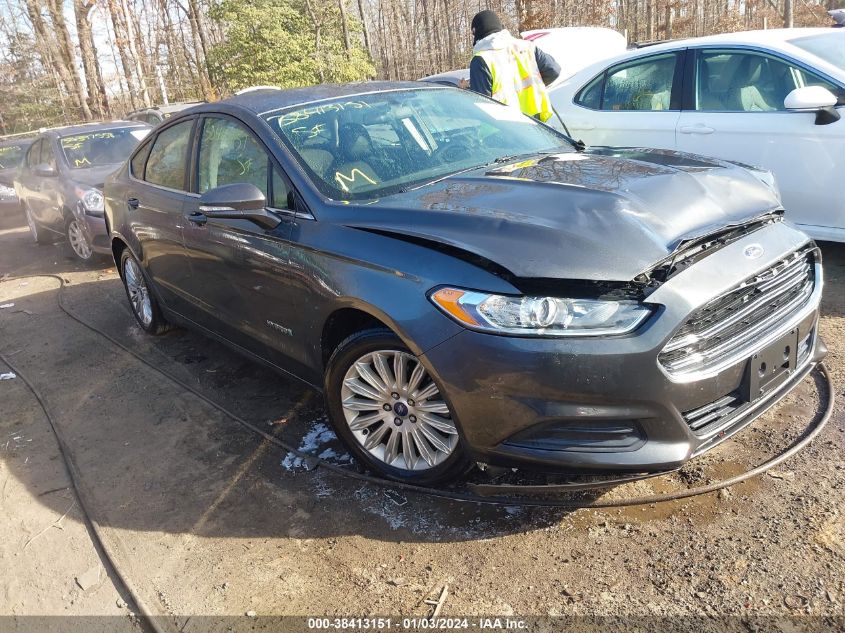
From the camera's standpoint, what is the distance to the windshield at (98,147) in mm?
8406

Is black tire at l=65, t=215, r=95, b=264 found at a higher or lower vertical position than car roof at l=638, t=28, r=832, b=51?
lower

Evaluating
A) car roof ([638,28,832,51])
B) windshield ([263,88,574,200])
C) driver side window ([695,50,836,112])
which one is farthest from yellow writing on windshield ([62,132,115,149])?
driver side window ([695,50,836,112])

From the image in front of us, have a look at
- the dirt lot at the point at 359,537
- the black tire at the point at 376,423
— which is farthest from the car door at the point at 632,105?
the black tire at the point at 376,423

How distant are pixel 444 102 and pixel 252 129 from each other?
1.14 m

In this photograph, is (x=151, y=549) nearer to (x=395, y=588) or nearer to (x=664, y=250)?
(x=395, y=588)

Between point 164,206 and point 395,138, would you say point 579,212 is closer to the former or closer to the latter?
point 395,138

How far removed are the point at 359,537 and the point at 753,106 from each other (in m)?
4.18

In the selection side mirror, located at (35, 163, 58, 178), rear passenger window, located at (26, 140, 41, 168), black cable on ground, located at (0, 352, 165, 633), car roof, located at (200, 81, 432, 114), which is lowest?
black cable on ground, located at (0, 352, 165, 633)

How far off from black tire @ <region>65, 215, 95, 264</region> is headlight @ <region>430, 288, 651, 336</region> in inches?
270

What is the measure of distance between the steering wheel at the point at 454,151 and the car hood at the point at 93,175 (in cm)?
577

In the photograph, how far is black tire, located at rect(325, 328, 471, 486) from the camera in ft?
8.57

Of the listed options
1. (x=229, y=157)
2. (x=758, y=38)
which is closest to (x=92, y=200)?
(x=229, y=157)

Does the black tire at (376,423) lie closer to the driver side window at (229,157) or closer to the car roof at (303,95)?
the driver side window at (229,157)

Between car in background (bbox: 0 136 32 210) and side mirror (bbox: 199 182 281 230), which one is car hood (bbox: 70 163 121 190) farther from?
car in background (bbox: 0 136 32 210)
